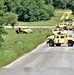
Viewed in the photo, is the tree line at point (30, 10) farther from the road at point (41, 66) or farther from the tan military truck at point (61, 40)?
the road at point (41, 66)

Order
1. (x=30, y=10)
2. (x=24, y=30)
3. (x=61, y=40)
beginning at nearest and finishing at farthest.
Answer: (x=61, y=40)
(x=24, y=30)
(x=30, y=10)

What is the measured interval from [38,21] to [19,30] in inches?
1519

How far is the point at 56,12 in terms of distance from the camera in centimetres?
14925

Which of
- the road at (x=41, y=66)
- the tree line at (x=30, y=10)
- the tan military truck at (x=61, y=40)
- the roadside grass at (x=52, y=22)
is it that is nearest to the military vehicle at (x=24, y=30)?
the roadside grass at (x=52, y=22)

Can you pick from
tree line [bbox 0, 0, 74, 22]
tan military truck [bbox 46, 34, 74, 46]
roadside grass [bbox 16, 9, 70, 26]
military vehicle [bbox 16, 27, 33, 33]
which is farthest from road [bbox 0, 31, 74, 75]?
tree line [bbox 0, 0, 74, 22]

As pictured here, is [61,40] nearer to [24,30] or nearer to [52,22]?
[24,30]

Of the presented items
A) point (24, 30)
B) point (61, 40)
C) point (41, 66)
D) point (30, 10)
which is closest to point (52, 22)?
point (30, 10)

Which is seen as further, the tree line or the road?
the tree line

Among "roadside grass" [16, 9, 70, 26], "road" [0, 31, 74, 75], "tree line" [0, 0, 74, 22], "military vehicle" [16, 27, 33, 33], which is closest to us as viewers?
"road" [0, 31, 74, 75]

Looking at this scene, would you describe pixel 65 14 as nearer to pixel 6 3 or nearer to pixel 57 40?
pixel 6 3

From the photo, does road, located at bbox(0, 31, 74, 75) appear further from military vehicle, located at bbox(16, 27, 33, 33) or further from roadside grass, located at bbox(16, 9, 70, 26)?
roadside grass, located at bbox(16, 9, 70, 26)

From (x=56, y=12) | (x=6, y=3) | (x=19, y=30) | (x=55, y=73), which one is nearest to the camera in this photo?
(x=55, y=73)

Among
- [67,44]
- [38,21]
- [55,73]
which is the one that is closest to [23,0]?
[38,21]

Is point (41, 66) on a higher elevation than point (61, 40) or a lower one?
higher
